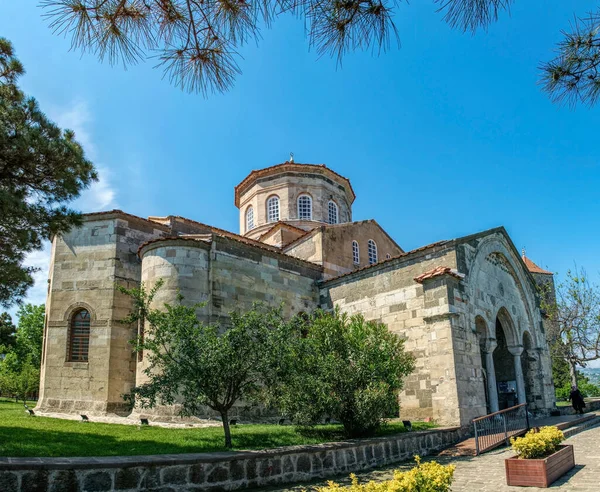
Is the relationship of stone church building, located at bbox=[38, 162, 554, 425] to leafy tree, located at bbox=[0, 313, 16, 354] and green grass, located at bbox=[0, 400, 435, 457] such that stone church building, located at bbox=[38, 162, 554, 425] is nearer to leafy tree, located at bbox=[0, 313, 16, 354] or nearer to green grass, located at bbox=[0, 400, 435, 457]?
green grass, located at bbox=[0, 400, 435, 457]

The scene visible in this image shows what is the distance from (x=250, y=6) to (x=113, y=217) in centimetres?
1274

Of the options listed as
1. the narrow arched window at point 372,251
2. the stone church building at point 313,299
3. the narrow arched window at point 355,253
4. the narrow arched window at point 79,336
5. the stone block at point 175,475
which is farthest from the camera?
the narrow arched window at point 372,251

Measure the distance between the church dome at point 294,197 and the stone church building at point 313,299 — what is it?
15.4ft

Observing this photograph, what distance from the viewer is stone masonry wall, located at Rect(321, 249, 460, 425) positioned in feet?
42.1

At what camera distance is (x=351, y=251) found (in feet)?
67.4

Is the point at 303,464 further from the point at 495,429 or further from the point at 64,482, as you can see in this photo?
the point at 495,429

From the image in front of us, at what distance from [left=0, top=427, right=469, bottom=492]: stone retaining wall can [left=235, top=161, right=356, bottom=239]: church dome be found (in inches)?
585

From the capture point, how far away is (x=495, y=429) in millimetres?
12133

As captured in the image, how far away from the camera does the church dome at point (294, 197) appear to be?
78.9ft

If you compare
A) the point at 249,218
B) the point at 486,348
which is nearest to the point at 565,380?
the point at 486,348

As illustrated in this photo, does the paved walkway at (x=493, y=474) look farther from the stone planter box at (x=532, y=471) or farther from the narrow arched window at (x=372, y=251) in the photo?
the narrow arched window at (x=372, y=251)

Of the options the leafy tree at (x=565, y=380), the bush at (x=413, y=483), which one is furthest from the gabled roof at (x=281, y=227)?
the leafy tree at (x=565, y=380)

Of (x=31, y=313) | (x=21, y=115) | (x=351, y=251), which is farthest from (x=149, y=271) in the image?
(x=31, y=313)

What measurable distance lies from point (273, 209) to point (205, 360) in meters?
16.3
